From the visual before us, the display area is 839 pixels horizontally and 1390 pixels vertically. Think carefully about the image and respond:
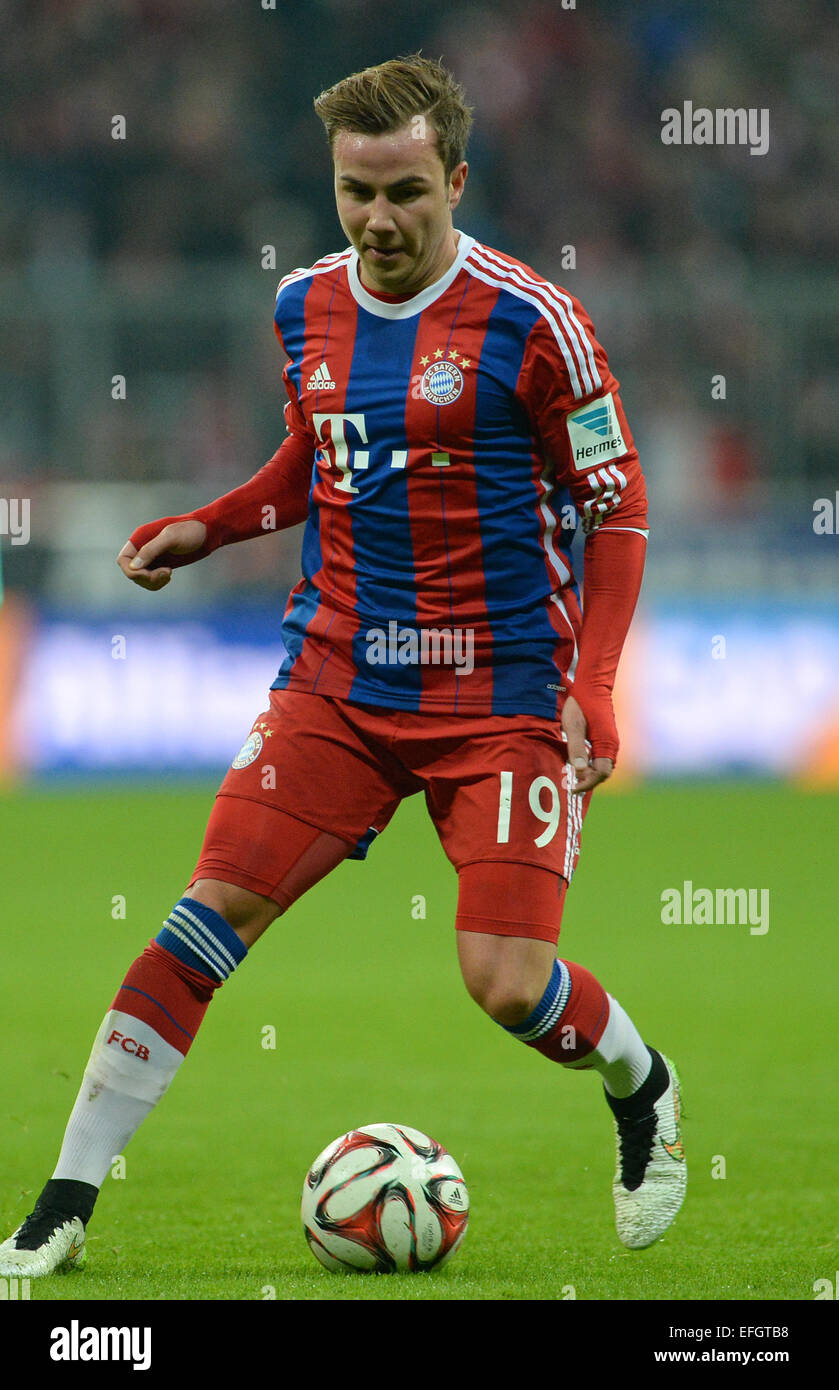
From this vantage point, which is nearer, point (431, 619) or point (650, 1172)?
point (431, 619)

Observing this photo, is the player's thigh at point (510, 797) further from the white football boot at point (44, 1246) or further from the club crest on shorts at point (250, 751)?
the white football boot at point (44, 1246)

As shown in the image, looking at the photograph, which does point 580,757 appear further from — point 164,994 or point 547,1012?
point 164,994

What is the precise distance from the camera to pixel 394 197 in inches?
141

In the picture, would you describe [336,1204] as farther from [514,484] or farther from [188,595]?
[188,595]

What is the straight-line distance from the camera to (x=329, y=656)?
3854mm

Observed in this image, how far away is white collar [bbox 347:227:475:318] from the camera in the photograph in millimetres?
3775

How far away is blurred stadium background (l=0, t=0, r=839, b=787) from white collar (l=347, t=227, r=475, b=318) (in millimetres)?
8050

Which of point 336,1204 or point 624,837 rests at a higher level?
point 624,837

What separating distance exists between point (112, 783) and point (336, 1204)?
8.43 metres

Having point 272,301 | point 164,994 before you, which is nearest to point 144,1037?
point 164,994

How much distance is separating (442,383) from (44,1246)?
5.94 feet

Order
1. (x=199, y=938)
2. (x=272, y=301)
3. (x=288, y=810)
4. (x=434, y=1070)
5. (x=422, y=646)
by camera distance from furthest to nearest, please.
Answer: (x=272, y=301) < (x=434, y=1070) < (x=422, y=646) < (x=288, y=810) < (x=199, y=938)

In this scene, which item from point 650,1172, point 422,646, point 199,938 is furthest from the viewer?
point 650,1172

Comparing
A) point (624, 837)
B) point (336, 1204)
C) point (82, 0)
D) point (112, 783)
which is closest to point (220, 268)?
point (82, 0)
